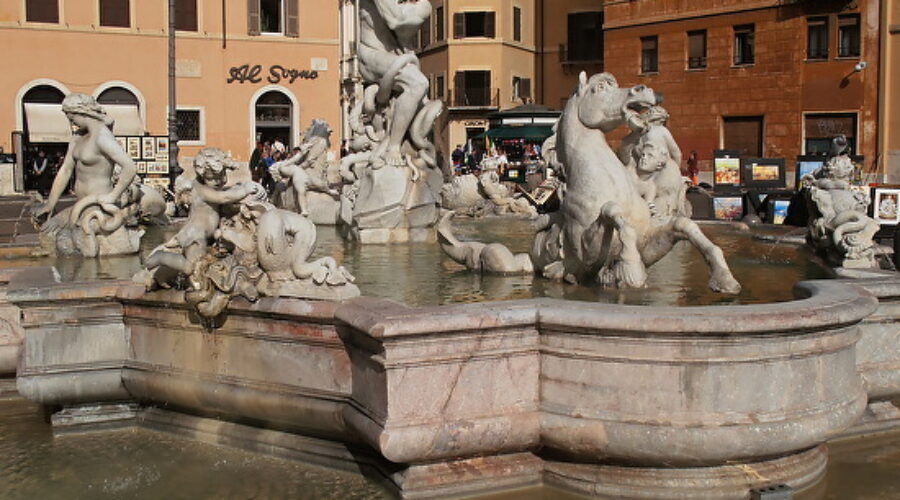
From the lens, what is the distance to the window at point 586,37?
49.1 m

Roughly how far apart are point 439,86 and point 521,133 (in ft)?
63.1

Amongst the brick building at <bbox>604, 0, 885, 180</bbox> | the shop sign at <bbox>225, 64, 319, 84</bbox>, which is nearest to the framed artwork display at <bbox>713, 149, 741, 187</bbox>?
the brick building at <bbox>604, 0, 885, 180</bbox>

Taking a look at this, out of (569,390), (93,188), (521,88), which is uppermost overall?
(521,88)

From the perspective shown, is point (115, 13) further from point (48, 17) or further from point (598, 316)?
point (598, 316)

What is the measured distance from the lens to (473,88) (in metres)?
48.2

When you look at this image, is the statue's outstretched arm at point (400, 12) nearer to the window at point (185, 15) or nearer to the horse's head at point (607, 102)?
the horse's head at point (607, 102)

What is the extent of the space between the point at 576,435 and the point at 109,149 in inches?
192

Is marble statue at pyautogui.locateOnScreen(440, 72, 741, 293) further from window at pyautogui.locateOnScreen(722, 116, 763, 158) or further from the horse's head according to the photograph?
window at pyautogui.locateOnScreen(722, 116, 763, 158)

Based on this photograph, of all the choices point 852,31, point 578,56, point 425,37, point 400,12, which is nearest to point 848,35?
point 852,31

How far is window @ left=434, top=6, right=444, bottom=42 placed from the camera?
49.2m

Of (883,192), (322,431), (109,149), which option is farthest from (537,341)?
(883,192)

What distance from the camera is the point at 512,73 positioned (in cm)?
4944

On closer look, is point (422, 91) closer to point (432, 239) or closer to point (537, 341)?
point (432, 239)

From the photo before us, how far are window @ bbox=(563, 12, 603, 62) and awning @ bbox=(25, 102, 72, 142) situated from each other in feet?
86.8
